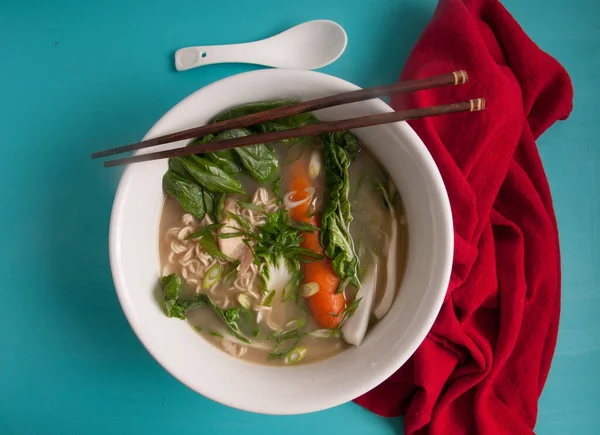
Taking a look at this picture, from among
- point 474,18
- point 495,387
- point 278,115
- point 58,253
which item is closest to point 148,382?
point 58,253

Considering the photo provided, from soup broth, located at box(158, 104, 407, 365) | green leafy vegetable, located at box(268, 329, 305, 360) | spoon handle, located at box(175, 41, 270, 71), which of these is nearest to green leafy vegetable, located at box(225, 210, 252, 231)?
soup broth, located at box(158, 104, 407, 365)

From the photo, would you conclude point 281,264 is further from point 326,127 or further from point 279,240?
point 326,127

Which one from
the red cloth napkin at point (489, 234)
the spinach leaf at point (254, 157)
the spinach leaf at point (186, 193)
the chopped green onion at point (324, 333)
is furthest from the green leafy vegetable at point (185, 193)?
the red cloth napkin at point (489, 234)

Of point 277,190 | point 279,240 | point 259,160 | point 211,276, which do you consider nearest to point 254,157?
point 259,160

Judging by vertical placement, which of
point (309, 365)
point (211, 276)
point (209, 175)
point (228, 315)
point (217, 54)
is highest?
point (217, 54)

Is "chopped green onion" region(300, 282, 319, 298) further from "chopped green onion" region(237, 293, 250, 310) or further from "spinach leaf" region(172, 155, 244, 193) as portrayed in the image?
"spinach leaf" region(172, 155, 244, 193)

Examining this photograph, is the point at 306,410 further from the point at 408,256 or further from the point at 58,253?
the point at 58,253
